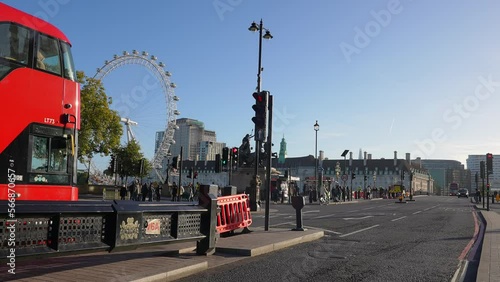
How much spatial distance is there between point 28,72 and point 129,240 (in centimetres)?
390

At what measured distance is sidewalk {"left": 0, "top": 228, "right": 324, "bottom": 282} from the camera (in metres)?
6.34

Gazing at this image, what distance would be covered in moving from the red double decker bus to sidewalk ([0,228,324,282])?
4.94 feet

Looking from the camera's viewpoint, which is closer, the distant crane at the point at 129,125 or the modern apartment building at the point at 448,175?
the distant crane at the point at 129,125

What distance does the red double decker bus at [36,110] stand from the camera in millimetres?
7766

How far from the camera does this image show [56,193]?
8867 millimetres

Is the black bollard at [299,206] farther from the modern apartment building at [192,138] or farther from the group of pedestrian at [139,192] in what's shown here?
the modern apartment building at [192,138]

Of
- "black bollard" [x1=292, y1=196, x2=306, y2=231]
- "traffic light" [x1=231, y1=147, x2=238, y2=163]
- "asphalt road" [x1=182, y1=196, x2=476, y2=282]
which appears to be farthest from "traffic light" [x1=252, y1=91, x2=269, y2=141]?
"traffic light" [x1=231, y1=147, x2=238, y2=163]

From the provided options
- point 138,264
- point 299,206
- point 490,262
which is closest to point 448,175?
point 299,206

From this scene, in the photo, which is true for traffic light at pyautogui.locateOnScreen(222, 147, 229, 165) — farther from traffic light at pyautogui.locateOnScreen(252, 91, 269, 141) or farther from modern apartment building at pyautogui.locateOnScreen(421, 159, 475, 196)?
modern apartment building at pyautogui.locateOnScreen(421, 159, 475, 196)

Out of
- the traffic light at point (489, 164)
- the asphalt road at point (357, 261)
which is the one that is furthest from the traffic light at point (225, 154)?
Result: the traffic light at point (489, 164)

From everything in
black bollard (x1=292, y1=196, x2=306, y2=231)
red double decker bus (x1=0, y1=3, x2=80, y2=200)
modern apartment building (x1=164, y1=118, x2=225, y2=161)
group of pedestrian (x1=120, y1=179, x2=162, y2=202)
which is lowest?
group of pedestrian (x1=120, y1=179, x2=162, y2=202)

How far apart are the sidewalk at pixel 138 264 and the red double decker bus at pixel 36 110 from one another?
151 centimetres

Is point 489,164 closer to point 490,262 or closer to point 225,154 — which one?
point 225,154

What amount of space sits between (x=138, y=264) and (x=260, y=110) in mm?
7731
